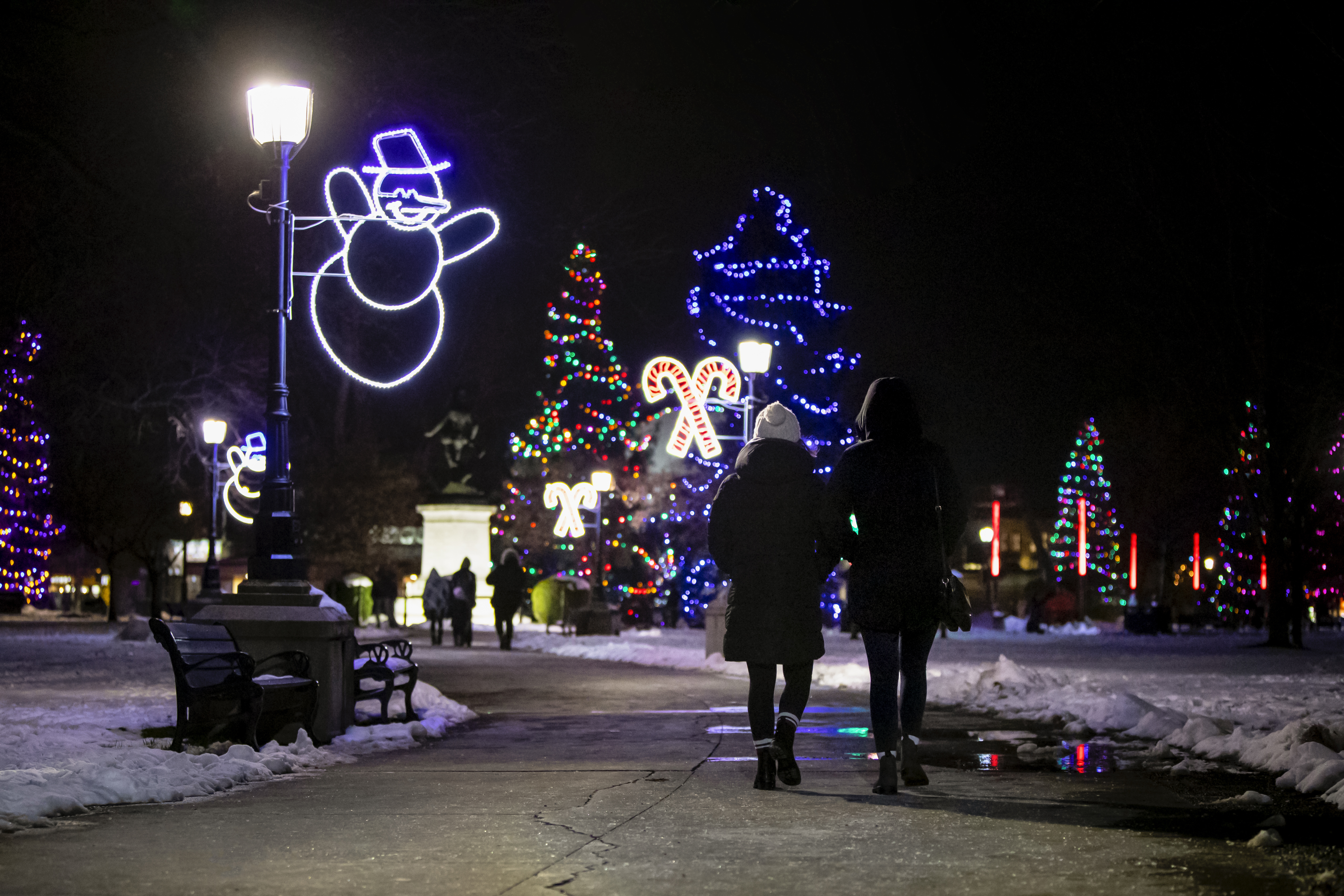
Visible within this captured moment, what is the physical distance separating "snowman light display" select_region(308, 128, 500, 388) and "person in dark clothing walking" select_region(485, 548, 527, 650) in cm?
970

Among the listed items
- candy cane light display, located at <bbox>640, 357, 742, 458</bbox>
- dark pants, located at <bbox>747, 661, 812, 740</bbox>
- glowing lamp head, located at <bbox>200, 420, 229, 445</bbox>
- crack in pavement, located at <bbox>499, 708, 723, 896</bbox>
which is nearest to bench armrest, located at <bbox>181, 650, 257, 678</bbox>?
crack in pavement, located at <bbox>499, 708, 723, 896</bbox>

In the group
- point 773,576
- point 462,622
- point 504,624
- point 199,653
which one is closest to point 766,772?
point 773,576

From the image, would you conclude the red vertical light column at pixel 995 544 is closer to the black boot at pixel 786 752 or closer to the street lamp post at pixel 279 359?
the street lamp post at pixel 279 359

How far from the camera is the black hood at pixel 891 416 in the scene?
7730 millimetres

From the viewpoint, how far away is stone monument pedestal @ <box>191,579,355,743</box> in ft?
35.6

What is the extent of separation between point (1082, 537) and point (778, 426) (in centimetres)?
5683

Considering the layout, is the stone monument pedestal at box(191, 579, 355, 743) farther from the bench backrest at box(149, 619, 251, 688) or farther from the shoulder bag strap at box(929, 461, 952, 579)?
the shoulder bag strap at box(929, 461, 952, 579)

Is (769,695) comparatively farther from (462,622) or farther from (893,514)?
(462,622)

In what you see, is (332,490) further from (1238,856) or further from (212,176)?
(1238,856)

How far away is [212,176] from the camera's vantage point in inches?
733

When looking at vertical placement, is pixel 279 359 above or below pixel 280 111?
below

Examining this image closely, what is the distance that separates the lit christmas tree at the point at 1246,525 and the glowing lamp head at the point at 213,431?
2245 cm

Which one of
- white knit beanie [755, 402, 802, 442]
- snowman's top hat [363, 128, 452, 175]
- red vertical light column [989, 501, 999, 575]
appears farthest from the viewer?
red vertical light column [989, 501, 999, 575]

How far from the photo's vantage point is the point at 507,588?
2991 cm
